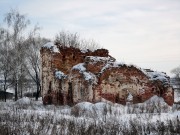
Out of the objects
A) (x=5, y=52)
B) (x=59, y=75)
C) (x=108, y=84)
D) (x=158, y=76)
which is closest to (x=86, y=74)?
(x=108, y=84)

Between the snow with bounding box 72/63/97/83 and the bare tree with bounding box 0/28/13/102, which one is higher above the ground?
the bare tree with bounding box 0/28/13/102

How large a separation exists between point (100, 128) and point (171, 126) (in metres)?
1.85

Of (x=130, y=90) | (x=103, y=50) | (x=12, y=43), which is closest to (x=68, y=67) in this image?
(x=103, y=50)

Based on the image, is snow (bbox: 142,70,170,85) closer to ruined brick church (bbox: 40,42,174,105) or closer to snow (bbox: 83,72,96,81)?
ruined brick church (bbox: 40,42,174,105)

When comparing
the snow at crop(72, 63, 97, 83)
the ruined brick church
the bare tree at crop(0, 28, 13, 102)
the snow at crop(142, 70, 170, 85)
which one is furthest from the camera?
the bare tree at crop(0, 28, 13, 102)

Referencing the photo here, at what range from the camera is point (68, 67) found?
24188mm

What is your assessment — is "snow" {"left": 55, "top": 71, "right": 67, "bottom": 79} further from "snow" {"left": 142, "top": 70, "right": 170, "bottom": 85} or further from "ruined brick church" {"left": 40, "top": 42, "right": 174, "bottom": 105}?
"snow" {"left": 142, "top": 70, "right": 170, "bottom": 85}

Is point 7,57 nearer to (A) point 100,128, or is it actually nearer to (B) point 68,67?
(B) point 68,67

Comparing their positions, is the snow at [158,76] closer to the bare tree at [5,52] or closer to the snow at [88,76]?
the snow at [88,76]

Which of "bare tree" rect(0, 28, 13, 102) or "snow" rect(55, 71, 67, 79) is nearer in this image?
"snow" rect(55, 71, 67, 79)

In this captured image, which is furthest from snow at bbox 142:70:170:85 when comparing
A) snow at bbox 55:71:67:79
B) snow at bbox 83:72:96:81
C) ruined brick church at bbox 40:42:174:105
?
snow at bbox 55:71:67:79

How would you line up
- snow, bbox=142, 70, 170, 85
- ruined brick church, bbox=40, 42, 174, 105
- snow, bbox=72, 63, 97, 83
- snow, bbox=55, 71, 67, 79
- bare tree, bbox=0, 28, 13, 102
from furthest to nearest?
bare tree, bbox=0, 28, 13, 102 < snow, bbox=55, 71, 67, 79 < snow, bbox=142, 70, 170, 85 < ruined brick church, bbox=40, 42, 174, 105 < snow, bbox=72, 63, 97, 83

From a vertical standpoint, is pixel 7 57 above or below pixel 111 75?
above

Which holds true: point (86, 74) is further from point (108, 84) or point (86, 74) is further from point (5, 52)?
point (5, 52)
